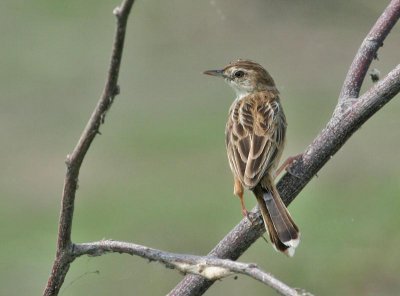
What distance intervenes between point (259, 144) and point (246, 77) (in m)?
1.28

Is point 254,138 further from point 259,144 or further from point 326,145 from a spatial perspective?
point 326,145

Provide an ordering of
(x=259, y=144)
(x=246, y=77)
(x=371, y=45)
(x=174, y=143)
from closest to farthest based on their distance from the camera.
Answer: (x=371, y=45), (x=259, y=144), (x=246, y=77), (x=174, y=143)

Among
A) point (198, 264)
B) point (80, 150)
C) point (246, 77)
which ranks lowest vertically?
point (198, 264)

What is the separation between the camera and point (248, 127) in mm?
5875

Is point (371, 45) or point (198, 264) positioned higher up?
point (371, 45)

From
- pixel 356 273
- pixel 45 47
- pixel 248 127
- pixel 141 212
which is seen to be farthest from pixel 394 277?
pixel 45 47

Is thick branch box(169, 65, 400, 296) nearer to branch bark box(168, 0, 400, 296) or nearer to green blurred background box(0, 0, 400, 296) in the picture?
branch bark box(168, 0, 400, 296)

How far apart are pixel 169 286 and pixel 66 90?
6.45 m

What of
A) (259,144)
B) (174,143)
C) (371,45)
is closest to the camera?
(371,45)

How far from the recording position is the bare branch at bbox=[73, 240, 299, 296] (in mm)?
3051

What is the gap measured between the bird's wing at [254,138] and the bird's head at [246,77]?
0.31 meters

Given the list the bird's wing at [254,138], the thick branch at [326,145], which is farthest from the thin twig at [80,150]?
the bird's wing at [254,138]

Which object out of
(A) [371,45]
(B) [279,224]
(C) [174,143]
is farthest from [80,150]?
(C) [174,143]

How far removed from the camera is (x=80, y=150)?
323cm
